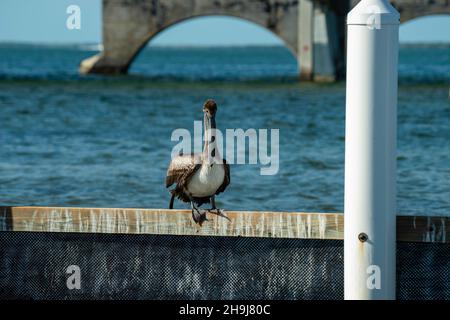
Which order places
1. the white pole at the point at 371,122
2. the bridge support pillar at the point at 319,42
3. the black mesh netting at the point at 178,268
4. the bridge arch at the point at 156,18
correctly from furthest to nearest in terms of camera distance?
the bridge arch at the point at 156,18 → the bridge support pillar at the point at 319,42 → the black mesh netting at the point at 178,268 → the white pole at the point at 371,122

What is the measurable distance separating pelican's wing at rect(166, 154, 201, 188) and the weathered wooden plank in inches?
14.6

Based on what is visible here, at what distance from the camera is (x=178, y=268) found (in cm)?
636

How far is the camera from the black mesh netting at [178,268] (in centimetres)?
621

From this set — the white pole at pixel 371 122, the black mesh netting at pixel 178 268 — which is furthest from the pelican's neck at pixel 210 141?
the white pole at pixel 371 122

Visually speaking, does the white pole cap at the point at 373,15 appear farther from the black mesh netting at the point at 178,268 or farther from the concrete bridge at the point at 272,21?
the concrete bridge at the point at 272,21

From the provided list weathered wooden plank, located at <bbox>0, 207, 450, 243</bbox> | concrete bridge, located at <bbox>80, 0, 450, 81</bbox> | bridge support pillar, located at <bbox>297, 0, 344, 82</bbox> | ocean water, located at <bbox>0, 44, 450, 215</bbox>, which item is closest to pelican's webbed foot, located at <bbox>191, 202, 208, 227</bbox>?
weathered wooden plank, located at <bbox>0, 207, 450, 243</bbox>

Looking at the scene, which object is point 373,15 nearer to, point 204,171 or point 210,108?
point 210,108

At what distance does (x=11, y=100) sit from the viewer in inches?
1774

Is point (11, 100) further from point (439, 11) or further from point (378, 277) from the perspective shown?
point (378, 277)

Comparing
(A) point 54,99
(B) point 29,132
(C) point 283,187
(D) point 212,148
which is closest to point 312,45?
(A) point 54,99

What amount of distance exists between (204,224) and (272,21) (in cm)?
5625

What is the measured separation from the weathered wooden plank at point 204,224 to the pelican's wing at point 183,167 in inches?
14.6

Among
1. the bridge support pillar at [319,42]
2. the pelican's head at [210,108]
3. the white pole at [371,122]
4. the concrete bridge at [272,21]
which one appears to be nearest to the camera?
the white pole at [371,122]

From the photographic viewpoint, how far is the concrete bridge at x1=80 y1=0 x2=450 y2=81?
2308 inches
